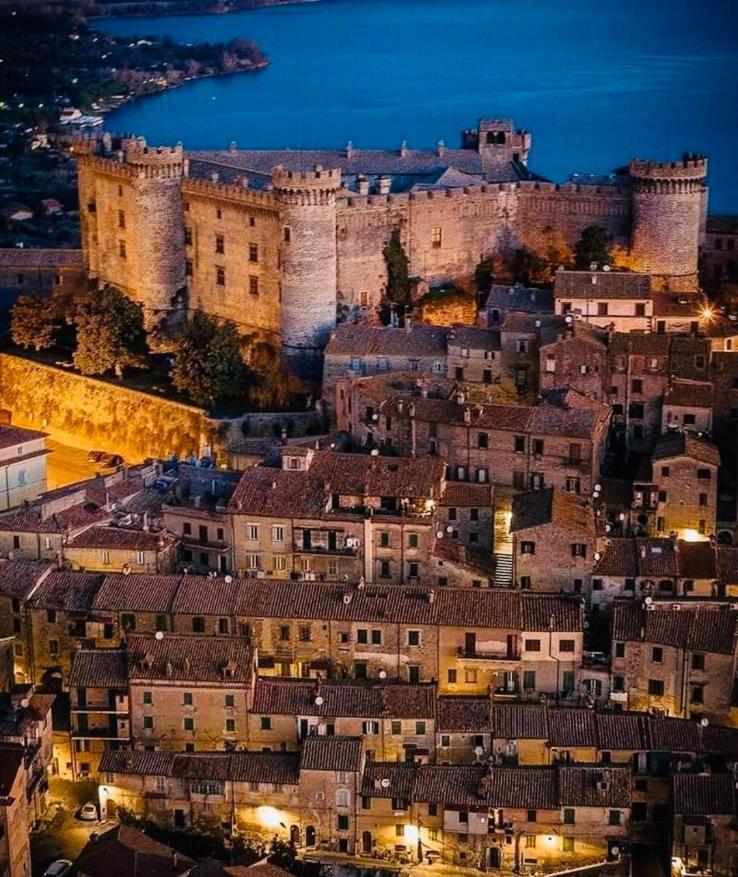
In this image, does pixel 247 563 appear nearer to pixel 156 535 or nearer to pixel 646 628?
pixel 156 535

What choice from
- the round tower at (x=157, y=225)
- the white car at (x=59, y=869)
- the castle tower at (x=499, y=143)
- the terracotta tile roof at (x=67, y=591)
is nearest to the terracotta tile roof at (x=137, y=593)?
the terracotta tile roof at (x=67, y=591)

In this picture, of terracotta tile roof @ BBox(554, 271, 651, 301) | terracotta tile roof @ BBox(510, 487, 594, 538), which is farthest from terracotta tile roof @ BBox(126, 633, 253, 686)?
terracotta tile roof @ BBox(554, 271, 651, 301)

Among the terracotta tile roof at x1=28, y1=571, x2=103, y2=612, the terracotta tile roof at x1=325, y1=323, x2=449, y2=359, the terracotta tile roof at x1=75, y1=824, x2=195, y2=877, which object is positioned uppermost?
the terracotta tile roof at x1=325, y1=323, x2=449, y2=359

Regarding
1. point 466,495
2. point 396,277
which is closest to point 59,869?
point 466,495

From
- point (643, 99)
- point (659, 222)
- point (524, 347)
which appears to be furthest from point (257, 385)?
point (643, 99)

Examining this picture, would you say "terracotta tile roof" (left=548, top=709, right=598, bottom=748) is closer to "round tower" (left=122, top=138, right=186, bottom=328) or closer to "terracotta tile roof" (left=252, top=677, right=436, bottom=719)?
"terracotta tile roof" (left=252, top=677, right=436, bottom=719)

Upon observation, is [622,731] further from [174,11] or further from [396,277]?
[174,11]

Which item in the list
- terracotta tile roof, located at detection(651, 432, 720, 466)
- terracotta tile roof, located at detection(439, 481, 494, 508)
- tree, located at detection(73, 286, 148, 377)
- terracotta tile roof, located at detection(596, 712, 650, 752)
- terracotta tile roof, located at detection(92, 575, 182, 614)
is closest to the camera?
terracotta tile roof, located at detection(596, 712, 650, 752)
